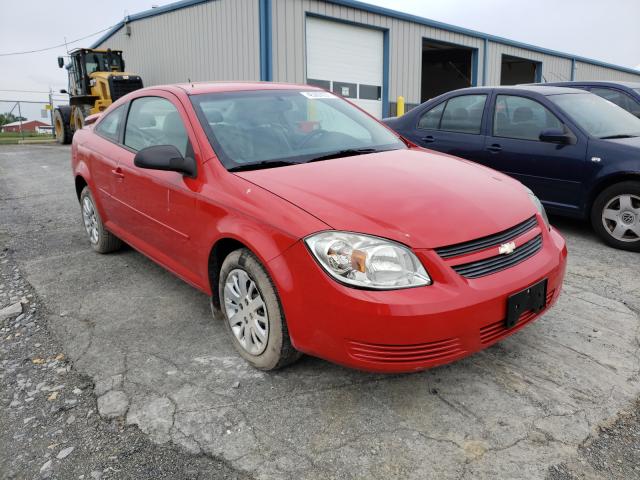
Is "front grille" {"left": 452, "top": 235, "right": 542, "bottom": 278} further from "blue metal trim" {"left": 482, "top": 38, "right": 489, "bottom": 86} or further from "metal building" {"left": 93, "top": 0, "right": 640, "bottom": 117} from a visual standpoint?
"blue metal trim" {"left": 482, "top": 38, "right": 489, "bottom": 86}

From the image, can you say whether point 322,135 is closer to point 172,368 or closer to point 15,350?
point 172,368

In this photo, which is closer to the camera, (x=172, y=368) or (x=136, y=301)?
(x=172, y=368)

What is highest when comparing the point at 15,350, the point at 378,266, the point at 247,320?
the point at 378,266

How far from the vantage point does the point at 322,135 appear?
3.36 m

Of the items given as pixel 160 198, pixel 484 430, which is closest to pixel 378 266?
pixel 484 430

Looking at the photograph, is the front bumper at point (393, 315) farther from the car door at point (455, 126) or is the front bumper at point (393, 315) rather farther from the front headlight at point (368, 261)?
the car door at point (455, 126)

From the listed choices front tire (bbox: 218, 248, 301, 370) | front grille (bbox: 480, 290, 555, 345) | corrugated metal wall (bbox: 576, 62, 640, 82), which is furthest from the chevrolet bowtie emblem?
corrugated metal wall (bbox: 576, 62, 640, 82)

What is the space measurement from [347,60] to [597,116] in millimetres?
10140

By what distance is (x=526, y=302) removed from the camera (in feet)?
8.00

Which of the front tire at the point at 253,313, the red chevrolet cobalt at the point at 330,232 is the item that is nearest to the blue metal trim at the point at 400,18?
the red chevrolet cobalt at the point at 330,232

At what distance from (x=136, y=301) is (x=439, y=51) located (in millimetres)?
22082

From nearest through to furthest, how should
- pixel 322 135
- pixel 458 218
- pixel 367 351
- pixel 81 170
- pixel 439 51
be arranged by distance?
pixel 367 351 → pixel 458 218 → pixel 322 135 → pixel 81 170 → pixel 439 51

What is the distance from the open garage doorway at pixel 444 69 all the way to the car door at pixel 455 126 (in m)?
15.6

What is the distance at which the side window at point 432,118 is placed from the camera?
6.22 metres
